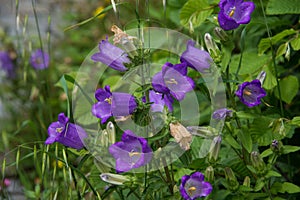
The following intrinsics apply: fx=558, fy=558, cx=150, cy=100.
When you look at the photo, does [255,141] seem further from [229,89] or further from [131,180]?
[131,180]

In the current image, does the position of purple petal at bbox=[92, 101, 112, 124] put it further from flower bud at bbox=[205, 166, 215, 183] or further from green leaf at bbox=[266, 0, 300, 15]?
green leaf at bbox=[266, 0, 300, 15]

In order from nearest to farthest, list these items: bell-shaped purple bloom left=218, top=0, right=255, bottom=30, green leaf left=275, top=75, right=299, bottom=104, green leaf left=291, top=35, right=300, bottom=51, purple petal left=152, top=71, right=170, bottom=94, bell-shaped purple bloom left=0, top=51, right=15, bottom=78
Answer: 1. purple petal left=152, top=71, right=170, bottom=94
2. bell-shaped purple bloom left=218, top=0, right=255, bottom=30
3. green leaf left=291, top=35, right=300, bottom=51
4. green leaf left=275, top=75, right=299, bottom=104
5. bell-shaped purple bloom left=0, top=51, right=15, bottom=78

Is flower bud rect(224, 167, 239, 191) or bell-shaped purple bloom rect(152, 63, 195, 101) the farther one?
flower bud rect(224, 167, 239, 191)

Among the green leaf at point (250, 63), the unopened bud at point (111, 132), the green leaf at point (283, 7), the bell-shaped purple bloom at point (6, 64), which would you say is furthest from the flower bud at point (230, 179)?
the bell-shaped purple bloom at point (6, 64)

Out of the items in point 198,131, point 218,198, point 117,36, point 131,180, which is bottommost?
point 218,198

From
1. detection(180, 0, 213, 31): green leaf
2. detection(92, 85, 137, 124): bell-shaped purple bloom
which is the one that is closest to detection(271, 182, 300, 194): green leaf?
detection(92, 85, 137, 124): bell-shaped purple bloom

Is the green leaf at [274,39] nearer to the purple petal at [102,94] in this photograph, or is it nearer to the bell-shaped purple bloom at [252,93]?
the bell-shaped purple bloom at [252,93]

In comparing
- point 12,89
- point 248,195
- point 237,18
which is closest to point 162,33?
point 237,18
